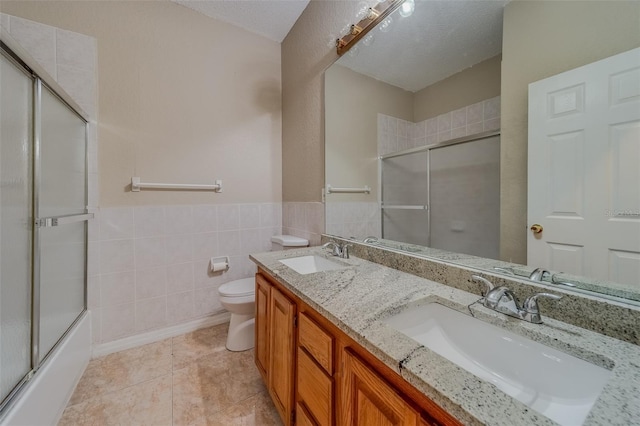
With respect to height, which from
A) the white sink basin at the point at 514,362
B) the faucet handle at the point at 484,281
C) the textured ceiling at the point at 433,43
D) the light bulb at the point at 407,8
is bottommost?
the white sink basin at the point at 514,362

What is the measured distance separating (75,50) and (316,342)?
2385 mm

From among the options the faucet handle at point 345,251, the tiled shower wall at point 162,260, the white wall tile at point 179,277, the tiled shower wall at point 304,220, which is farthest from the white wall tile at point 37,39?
the faucet handle at point 345,251

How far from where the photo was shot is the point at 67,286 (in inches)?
58.0

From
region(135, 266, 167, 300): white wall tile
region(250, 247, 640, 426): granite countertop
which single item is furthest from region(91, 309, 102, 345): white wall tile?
region(250, 247, 640, 426): granite countertop

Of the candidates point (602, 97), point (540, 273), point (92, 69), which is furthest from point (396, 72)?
point (92, 69)

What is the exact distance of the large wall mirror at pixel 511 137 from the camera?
624 millimetres

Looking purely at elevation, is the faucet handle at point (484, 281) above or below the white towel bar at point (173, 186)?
below

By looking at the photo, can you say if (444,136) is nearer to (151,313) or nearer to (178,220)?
(178,220)

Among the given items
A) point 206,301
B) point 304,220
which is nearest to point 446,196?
point 304,220

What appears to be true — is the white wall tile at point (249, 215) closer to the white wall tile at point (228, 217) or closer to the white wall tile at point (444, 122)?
the white wall tile at point (228, 217)

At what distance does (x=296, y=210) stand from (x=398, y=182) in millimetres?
1063

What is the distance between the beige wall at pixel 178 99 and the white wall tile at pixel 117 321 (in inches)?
30.6

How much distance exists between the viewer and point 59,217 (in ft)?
4.14

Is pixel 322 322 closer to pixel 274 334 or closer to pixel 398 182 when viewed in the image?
pixel 274 334
